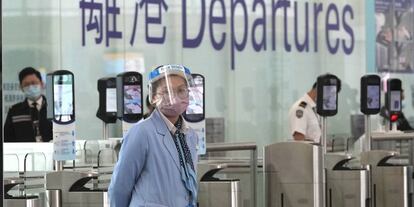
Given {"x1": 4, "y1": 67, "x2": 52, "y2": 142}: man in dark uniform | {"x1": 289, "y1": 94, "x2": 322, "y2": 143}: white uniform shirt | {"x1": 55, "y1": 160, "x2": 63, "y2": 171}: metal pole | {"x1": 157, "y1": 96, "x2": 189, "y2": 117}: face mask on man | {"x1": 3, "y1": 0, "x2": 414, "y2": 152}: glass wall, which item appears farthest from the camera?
{"x1": 289, "y1": 94, "x2": 322, "y2": 143}: white uniform shirt

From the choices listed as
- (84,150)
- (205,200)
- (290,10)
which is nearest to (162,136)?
(205,200)

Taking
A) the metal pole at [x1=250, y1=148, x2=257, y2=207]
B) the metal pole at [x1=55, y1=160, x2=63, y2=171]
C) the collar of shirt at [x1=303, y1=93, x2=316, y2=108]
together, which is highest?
the collar of shirt at [x1=303, y1=93, x2=316, y2=108]

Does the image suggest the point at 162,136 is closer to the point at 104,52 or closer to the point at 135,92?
the point at 135,92

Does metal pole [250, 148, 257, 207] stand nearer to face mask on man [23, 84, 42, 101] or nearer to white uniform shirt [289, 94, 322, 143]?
face mask on man [23, 84, 42, 101]

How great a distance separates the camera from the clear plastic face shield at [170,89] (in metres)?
5.57

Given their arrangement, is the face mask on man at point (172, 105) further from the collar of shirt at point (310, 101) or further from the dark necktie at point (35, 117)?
the collar of shirt at point (310, 101)

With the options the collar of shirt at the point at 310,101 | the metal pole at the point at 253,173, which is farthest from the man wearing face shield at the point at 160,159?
the collar of shirt at the point at 310,101

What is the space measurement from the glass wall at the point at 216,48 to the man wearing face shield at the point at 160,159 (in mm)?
6155

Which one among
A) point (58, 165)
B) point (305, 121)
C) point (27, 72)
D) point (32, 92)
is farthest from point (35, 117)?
point (305, 121)

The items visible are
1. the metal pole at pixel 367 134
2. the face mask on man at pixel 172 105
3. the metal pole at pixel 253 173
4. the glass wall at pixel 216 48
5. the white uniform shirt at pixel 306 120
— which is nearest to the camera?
A: the face mask on man at pixel 172 105

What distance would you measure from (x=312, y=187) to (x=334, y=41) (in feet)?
22.4

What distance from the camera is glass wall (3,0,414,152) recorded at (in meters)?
11.9

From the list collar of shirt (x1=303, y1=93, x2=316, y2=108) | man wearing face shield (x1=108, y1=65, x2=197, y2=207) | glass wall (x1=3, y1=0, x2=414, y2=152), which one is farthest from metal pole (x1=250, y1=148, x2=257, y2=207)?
man wearing face shield (x1=108, y1=65, x2=197, y2=207)

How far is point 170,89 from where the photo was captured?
221 inches
